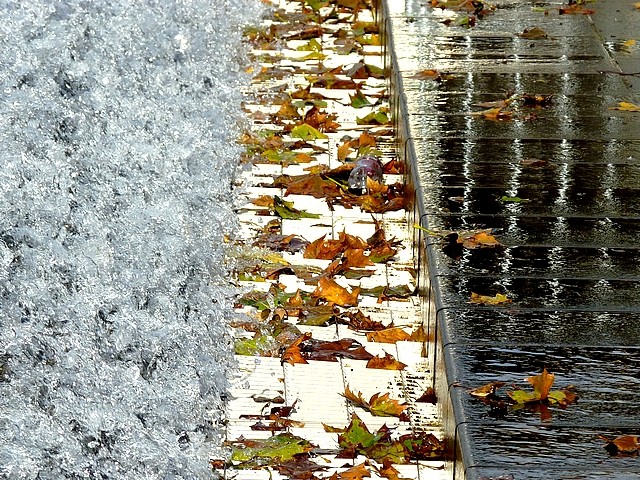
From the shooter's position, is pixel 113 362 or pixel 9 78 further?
pixel 9 78

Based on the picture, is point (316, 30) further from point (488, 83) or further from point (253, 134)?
point (488, 83)

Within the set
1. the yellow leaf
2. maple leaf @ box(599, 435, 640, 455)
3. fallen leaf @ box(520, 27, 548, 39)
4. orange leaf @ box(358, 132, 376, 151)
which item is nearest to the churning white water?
orange leaf @ box(358, 132, 376, 151)

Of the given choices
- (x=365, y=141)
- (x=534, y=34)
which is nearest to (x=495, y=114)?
(x=365, y=141)

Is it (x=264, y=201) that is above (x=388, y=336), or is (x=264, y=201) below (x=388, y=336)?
above

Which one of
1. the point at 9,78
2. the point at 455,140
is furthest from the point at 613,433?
the point at 9,78

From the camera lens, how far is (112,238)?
4.62 m

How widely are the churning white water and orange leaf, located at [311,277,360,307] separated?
0.37 metres

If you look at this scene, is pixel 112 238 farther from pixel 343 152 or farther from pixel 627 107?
pixel 627 107

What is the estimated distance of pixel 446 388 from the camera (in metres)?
3.18

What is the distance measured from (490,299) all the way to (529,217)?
666 mm

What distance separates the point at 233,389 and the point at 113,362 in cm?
43

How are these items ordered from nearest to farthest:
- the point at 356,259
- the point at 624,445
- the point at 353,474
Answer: the point at 624,445
the point at 353,474
the point at 356,259

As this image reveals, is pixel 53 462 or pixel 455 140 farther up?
pixel 455 140

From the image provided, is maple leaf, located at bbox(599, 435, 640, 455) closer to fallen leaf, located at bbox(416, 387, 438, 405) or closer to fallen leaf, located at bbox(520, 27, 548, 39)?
fallen leaf, located at bbox(416, 387, 438, 405)
